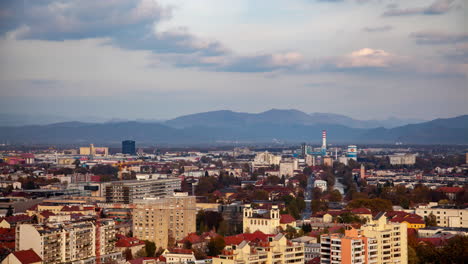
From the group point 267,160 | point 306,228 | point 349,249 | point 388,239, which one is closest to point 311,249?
point 388,239

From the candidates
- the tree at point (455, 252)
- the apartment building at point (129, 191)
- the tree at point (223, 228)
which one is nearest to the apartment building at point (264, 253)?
the tree at point (455, 252)

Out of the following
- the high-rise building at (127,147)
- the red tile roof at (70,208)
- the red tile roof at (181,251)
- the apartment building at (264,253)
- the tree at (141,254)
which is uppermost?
the high-rise building at (127,147)

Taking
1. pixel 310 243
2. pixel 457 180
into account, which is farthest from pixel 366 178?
pixel 310 243

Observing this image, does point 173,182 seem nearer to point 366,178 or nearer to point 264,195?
point 264,195

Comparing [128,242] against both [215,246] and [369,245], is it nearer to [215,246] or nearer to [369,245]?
[215,246]

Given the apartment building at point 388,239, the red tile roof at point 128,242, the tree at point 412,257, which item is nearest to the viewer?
the apartment building at point 388,239

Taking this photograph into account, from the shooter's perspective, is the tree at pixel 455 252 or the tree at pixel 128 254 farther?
the tree at pixel 128 254

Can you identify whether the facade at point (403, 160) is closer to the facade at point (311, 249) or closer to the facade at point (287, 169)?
the facade at point (287, 169)

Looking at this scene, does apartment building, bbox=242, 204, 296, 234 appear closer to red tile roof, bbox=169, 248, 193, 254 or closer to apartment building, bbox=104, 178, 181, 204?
red tile roof, bbox=169, 248, 193, 254
